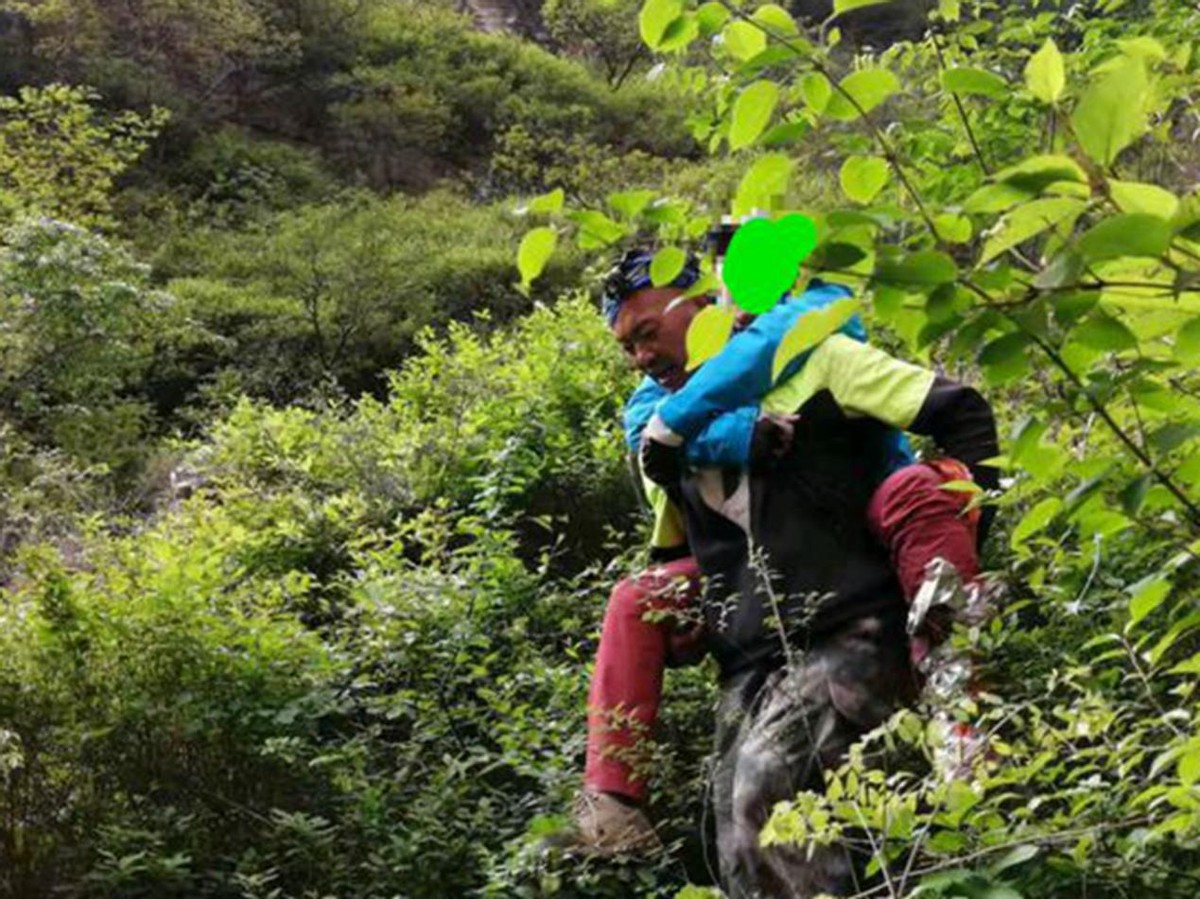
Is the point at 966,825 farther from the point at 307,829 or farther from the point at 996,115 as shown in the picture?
the point at 996,115

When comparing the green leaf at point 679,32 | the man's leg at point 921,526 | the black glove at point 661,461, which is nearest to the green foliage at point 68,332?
the black glove at point 661,461

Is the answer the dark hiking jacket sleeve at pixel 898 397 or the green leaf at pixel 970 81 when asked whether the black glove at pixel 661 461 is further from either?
the green leaf at pixel 970 81

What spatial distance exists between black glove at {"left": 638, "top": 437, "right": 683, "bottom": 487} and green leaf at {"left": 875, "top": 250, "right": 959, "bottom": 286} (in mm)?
1717

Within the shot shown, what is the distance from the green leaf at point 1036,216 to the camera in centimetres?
84

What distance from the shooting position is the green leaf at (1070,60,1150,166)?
77 centimetres

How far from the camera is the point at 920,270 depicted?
90 cm

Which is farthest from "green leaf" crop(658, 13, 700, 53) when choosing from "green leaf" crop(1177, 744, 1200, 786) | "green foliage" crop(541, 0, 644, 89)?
"green foliage" crop(541, 0, 644, 89)

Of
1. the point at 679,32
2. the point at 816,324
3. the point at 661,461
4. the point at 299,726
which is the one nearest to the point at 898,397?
the point at 661,461

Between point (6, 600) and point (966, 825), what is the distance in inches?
116

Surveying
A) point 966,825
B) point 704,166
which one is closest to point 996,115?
point 966,825

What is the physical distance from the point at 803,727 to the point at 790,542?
1.15 ft

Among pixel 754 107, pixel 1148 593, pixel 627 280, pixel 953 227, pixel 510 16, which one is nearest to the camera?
pixel 953 227

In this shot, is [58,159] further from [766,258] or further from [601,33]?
[766,258]

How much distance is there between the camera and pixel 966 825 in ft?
6.40
